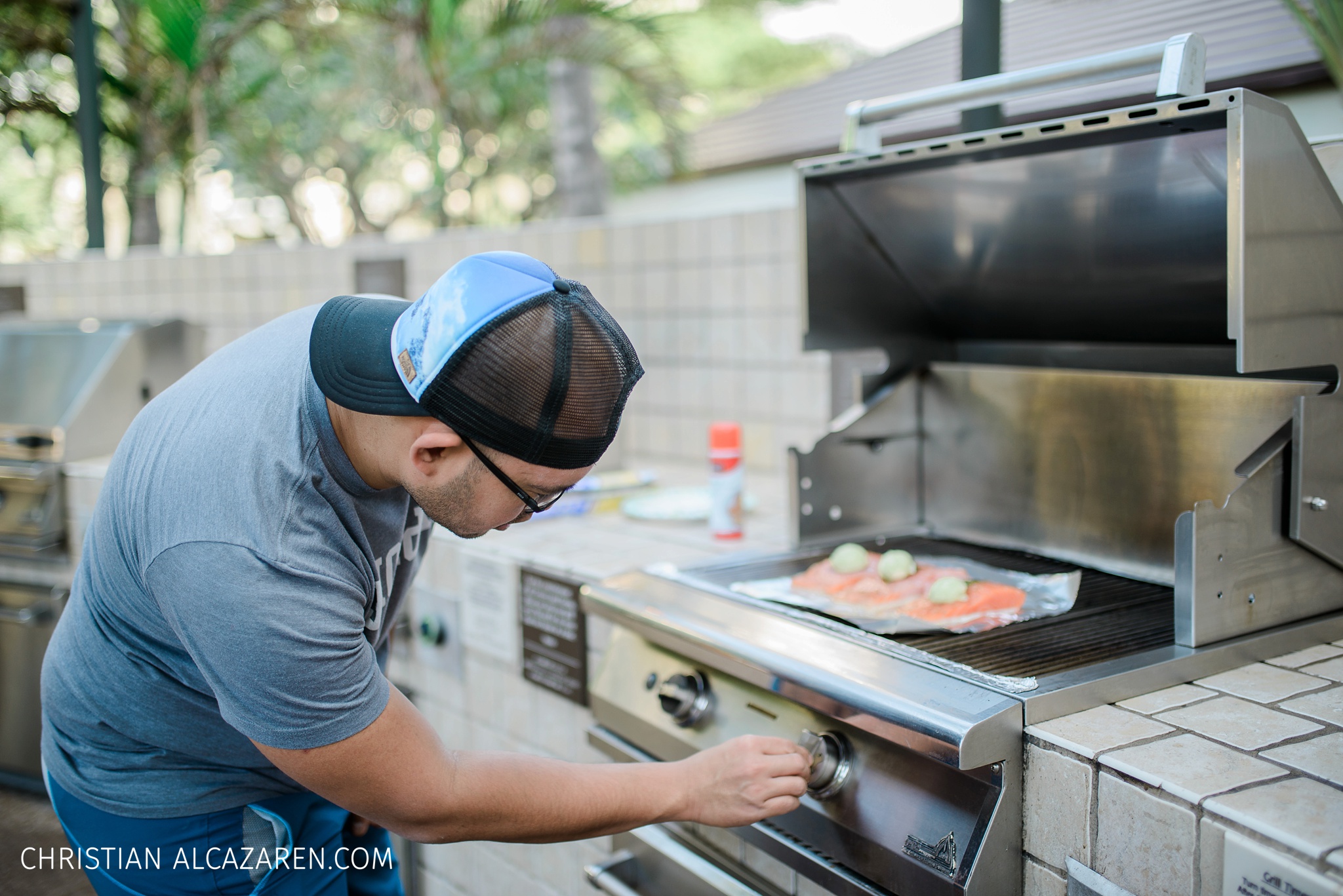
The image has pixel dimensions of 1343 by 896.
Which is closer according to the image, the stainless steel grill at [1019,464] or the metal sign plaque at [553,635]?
the stainless steel grill at [1019,464]

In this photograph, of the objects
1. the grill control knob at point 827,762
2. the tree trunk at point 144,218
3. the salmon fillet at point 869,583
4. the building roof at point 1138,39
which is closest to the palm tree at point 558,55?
the building roof at point 1138,39

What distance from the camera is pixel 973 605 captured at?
159 centimetres

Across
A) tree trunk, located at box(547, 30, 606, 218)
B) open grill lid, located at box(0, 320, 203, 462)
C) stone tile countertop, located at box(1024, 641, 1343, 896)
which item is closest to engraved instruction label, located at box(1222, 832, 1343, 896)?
stone tile countertop, located at box(1024, 641, 1343, 896)

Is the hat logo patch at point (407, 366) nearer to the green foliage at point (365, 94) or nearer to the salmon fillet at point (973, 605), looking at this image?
the salmon fillet at point (973, 605)

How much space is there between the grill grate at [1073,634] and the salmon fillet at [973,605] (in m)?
0.07

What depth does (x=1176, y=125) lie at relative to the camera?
1.30 metres

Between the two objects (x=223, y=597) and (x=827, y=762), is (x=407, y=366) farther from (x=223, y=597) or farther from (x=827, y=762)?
(x=827, y=762)

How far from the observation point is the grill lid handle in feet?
4.29

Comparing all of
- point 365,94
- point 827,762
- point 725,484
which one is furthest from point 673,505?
point 365,94

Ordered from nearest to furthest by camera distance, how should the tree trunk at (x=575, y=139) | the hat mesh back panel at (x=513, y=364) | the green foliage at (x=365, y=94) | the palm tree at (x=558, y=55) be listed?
the hat mesh back panel at (x=513, y=364)
the palm tree at (x=558, y=55)
the green foliage at (x=365, y=94)
the tree trunk at (x=575, y=139)

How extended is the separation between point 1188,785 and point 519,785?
766mm

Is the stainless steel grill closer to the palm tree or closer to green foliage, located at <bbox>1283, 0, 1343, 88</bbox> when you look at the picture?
green foliage, located at <bbox>1283, 0, 1343, 88</bbox>

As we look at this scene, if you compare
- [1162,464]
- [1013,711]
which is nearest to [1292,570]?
[1162,464]

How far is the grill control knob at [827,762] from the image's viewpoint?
1.36m
